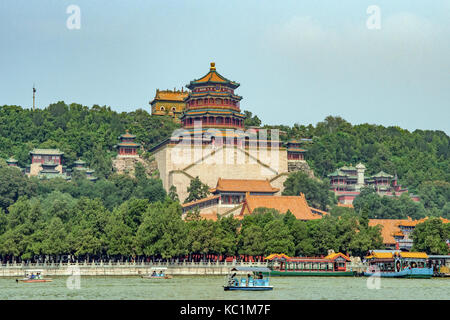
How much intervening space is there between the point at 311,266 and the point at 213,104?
39.4 m

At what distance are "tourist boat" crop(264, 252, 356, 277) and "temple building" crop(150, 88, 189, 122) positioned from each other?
2513 inches

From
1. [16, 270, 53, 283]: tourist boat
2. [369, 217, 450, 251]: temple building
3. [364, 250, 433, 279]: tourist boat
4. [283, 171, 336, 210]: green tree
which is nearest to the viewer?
[16, 270, 53, 283]: tourist boat

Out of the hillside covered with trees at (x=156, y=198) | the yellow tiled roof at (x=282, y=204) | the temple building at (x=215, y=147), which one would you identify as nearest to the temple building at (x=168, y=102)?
the hillside covered with trees at (x=156, y=198)

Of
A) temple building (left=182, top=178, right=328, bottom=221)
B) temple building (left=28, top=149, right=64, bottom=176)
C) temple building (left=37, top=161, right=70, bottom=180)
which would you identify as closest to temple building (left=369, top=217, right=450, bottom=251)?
temple building (left=182, top=178, right=328, bottom=221)

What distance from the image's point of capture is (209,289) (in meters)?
50.8

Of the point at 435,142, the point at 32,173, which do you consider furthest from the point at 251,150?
the point at 435,142

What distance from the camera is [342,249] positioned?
229 ft

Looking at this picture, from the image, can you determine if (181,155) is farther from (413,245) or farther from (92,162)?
(413,245)

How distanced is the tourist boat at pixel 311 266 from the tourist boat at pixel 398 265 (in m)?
1.80

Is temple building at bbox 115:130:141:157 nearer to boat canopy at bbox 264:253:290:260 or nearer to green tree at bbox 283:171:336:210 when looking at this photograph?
green tree at bbox 283:171:336:210

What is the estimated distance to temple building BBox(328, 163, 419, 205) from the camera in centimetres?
10606

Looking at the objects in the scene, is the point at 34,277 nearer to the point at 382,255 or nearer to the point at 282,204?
the point at 382,255

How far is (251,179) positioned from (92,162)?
22412mm

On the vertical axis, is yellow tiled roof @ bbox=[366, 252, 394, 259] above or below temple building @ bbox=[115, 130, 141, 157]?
below
